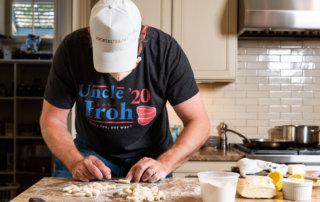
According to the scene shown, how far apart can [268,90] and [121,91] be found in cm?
205

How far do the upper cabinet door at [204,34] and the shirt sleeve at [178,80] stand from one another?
54.6 inches

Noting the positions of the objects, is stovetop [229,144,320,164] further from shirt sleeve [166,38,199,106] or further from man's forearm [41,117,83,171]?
man's forearm [41,117,83,171]

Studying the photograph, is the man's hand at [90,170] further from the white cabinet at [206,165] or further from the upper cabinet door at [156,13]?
the upper cabinet door at [156,13]

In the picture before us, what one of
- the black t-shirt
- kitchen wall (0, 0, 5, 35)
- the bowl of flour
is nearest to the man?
the black t-shirt

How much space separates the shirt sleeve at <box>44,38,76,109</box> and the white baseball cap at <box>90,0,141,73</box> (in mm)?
295

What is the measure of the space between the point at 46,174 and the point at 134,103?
3794 mm

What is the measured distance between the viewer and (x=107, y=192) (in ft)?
3.97

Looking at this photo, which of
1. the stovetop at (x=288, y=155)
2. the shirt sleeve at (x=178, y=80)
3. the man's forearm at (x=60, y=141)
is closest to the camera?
the man's forearm at (x=60, y=141)

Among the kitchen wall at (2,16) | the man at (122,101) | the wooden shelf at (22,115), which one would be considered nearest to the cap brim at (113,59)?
the man at (122,101)

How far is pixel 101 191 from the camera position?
1219mm

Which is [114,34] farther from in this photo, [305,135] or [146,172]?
[305,135]

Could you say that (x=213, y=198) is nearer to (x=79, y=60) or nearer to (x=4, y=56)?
(x=79, y=60)

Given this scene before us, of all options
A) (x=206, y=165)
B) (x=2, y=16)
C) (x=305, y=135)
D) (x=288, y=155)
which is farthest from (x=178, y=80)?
Result: (x=2, y=16)

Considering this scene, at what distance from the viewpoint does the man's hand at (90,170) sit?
1316mm
